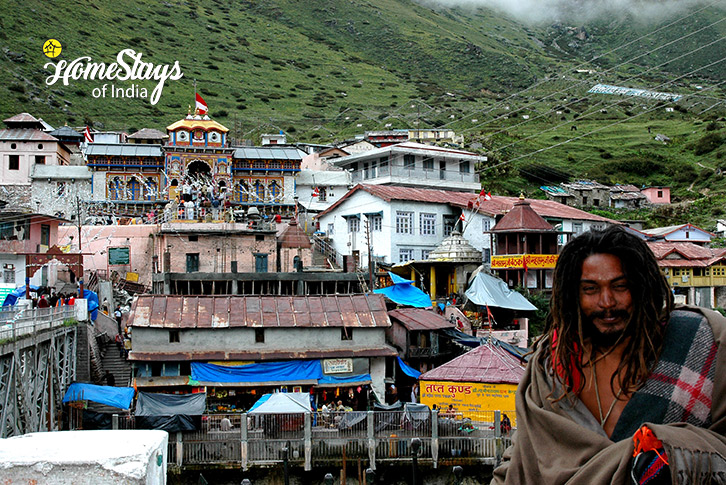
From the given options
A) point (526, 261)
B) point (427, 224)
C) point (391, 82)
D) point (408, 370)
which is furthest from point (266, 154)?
point (391, 82)

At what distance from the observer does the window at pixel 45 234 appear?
34.4 meters

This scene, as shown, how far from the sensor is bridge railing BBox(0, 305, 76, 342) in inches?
637

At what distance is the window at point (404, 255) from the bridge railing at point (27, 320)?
892 inches

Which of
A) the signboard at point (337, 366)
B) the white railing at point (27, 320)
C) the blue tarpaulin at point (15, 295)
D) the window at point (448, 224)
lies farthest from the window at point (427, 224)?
the white railing at point (27, 320)

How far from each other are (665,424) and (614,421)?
0.26 m

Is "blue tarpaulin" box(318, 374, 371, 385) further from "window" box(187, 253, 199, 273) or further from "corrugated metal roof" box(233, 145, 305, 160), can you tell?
"corrugated metal roof" box(233, 145, 305, 160)

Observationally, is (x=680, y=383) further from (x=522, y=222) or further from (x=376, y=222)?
(x=376, y=222)

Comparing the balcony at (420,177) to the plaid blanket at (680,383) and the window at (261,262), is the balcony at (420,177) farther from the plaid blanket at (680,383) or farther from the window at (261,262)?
the plaid blanket at (680,383)

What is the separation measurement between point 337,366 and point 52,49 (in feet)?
293

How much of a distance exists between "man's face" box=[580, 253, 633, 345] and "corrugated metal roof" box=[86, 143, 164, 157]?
53963 millimetres

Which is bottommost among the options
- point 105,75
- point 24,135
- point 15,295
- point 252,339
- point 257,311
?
point 252,339

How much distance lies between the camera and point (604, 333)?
2965 mm

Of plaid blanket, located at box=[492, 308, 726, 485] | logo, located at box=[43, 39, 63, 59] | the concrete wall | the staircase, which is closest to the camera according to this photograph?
plaid blanket, located at box=[492, 308, 726, 485]

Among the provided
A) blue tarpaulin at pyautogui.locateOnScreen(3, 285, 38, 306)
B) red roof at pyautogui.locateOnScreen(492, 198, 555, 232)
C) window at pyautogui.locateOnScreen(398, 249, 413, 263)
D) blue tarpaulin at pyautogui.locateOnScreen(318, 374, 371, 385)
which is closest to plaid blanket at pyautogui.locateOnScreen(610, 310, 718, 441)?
blue tarpaulin at pyautogui.locateOnScreen(3, 285, 38, 306)
